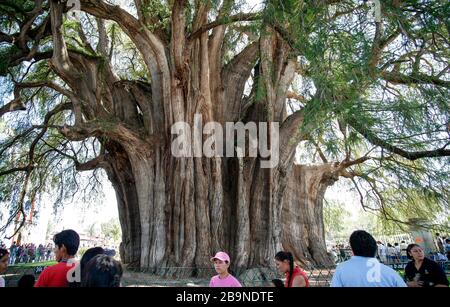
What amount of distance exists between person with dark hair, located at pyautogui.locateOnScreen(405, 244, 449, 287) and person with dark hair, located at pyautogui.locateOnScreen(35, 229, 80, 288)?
8.93 ft

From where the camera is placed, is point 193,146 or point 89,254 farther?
point 193,146

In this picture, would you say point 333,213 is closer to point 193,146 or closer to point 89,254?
point 193,146

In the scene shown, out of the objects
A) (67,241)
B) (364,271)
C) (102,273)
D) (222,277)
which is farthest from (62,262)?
(364,271)

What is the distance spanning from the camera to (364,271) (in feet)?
6.26

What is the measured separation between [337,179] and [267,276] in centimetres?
476

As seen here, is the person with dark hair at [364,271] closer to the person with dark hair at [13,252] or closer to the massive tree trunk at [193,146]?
the massive tree trunk at [193,146]

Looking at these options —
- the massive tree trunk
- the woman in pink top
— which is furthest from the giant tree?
the woman in pink top

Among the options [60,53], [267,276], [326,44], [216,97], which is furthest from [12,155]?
[326,44]

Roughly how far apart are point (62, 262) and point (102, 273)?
0.51m

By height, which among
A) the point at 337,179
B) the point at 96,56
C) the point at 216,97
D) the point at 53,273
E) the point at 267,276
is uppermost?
the point at 96,56

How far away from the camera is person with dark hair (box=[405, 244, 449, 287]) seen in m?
2.80
